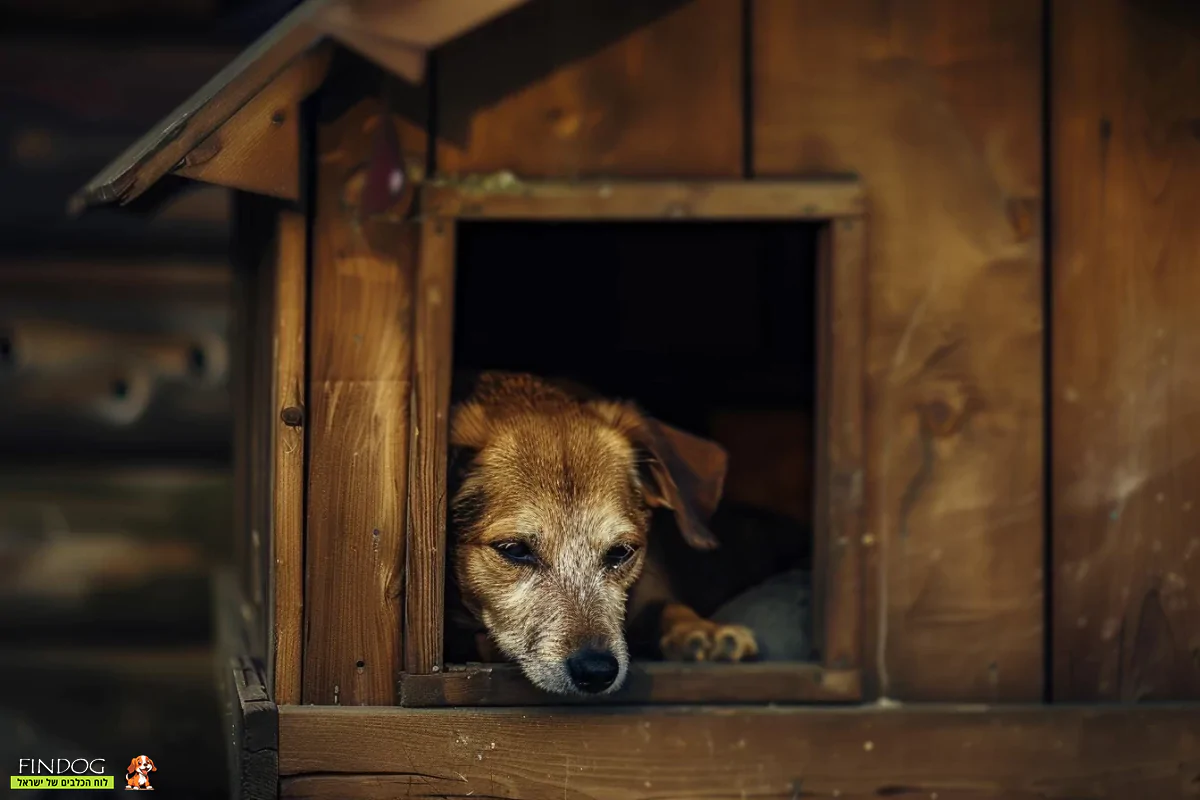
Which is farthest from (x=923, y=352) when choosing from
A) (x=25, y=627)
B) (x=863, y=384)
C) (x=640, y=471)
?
(x=25, y=627)

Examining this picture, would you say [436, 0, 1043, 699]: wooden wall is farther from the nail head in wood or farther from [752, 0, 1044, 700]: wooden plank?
the nail head in wood

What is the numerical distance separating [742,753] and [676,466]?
0.78 metres

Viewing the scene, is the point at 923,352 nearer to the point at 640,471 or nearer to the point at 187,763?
the point at 640,471

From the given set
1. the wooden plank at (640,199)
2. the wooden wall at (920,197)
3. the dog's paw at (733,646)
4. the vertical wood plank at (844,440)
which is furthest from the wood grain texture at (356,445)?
the vertical wood plank at (844,440)

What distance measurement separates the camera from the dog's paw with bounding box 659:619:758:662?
3432mm

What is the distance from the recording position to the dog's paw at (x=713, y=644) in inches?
135

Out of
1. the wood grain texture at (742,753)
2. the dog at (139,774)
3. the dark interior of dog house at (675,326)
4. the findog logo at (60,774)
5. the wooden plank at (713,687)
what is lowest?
the findog logo at (60,774)

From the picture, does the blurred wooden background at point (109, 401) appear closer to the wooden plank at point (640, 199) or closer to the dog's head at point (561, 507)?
the dog's head at point (561, 507)

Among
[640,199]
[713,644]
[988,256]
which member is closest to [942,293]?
[988,256]

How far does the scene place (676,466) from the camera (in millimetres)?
3684

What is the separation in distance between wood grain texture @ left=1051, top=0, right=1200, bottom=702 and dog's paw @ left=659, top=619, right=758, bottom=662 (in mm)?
661

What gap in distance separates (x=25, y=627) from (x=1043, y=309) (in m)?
3.51

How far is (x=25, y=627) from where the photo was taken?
202 inches

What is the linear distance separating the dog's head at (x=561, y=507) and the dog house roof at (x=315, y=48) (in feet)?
3.21
